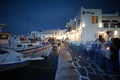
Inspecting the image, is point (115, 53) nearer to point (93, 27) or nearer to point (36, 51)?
point (36, 51)

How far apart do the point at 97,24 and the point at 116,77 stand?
76.5ft

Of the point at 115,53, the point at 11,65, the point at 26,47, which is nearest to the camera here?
the point at 11,65

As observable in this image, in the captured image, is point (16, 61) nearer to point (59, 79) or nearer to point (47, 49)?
point (59, 79)

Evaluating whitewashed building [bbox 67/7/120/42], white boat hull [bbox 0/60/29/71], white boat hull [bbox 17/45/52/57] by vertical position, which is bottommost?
white boat hull [bbox 0/60/29/71]

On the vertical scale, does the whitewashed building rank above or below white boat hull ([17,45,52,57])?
above

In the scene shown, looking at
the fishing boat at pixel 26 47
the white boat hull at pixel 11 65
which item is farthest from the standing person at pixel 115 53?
the fishing boat at pixel 26 47

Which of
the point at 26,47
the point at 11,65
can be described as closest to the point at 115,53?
the point at 11,65

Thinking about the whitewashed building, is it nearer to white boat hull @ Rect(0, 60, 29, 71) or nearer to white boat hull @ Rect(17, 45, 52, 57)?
white boat hull @ Rect(17, 45, 52, 57)

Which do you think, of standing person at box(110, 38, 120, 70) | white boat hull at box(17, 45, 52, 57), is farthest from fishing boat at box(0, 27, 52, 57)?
standing person at box(110, 38, 120, 70)

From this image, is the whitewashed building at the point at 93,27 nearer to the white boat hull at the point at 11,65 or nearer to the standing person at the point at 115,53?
the standing person at the point at 115,53

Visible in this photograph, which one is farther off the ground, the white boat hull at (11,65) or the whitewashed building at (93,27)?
the whitewashed building at (93,27)

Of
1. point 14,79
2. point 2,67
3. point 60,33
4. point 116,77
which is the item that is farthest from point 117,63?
point 60,33

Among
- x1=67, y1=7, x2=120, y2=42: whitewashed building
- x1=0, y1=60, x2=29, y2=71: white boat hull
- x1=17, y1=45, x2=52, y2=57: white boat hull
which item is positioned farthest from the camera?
x1=67, y1=7, x2=120, y2=42: whitewashed building

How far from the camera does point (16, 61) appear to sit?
1052 cm
